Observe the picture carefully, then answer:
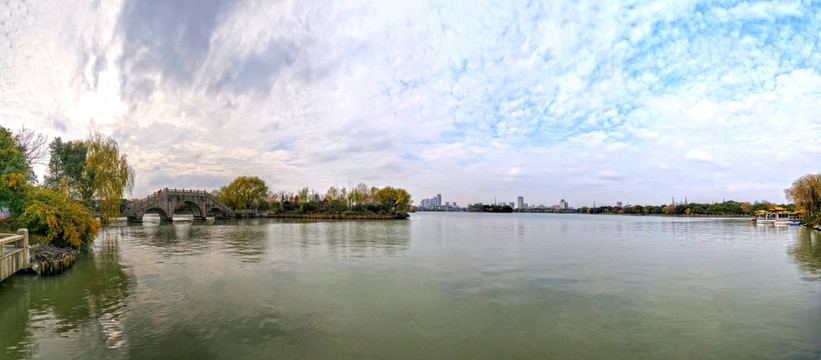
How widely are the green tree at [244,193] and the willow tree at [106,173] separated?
6221 centimetres

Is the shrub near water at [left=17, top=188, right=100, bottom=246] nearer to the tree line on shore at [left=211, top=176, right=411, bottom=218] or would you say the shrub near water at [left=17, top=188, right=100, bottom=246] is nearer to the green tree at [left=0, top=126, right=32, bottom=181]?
the green tree at [left=0, top=126, right=32, bottom=181]

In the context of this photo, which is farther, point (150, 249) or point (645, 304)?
point (150, 249)

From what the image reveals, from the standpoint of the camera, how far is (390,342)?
867 cm

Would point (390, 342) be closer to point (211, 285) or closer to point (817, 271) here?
point (211, 285)

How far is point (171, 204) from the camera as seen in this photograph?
68.1m

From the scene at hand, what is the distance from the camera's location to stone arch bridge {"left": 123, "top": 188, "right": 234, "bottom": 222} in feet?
208

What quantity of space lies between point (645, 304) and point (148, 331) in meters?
14.3

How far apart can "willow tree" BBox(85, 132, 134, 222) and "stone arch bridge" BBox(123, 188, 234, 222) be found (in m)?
36.6

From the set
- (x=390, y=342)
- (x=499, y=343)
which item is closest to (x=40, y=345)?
(x=390, y=342)

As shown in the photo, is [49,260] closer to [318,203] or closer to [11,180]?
[11,180]

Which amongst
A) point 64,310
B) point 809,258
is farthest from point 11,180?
point 809,258

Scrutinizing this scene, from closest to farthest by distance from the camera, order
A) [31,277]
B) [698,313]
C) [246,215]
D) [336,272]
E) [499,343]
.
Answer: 1. [499,343]
2. [698,313]
3. [31,277]
4. [336,272]
5. [246,215]

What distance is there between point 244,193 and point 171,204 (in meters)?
24.6

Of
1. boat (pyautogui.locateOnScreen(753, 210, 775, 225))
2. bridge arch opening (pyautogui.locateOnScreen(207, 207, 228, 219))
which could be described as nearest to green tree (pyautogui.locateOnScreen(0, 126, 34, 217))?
bridge arch opening (pyautogui.locateOnScreen(207, 207, 228, 219))
